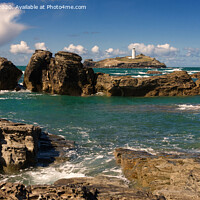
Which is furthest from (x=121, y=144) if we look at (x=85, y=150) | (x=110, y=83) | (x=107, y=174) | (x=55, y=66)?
(x=55, y=66)

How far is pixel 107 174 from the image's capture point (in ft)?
40.3

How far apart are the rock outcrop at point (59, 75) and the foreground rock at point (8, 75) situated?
3.29 m

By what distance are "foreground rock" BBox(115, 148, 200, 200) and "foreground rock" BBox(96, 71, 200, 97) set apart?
33220 millimetres

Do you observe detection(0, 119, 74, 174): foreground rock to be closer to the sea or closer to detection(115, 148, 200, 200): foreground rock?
the sea

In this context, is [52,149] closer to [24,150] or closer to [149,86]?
[24,150]

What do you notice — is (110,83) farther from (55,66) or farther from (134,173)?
(134,173)

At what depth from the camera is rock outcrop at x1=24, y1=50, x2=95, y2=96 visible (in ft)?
159

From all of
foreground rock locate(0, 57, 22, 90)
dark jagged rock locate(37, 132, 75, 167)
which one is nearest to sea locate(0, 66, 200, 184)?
dark jagged rock locate(37, 132, 75, 167)

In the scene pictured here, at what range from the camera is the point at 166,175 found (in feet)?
33.7

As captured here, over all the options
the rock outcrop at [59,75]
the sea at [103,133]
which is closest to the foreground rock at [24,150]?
the sea at [103,133]

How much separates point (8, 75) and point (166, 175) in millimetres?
50146

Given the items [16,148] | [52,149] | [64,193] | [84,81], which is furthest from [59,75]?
[64,193]

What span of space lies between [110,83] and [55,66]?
478 inches

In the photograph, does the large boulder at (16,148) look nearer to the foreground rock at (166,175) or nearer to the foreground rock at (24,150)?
the foreground rock at (24,150)
